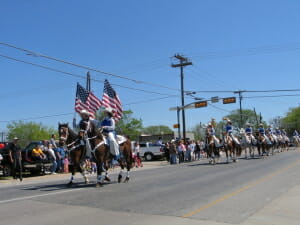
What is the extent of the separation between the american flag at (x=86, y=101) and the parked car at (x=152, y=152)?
586 inches

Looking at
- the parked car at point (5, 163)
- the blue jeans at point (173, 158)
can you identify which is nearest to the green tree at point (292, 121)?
the blue jeans at point (173, 158)

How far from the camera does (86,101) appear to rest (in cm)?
2083

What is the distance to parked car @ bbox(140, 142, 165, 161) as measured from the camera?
34.5 metres

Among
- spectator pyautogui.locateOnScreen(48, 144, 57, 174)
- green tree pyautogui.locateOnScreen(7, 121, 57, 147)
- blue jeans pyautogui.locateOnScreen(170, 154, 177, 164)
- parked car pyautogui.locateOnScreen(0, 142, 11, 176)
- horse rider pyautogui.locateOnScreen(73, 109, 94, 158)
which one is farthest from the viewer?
green tree pyautogui.locateOnScreen(7, 121, 57, 147)

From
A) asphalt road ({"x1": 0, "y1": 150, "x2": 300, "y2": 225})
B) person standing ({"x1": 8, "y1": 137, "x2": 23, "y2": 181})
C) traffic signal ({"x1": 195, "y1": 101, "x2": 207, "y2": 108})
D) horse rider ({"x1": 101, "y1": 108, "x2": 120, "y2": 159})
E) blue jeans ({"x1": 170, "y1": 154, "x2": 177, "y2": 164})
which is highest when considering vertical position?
traffic signal ({"x1": 195, "y1": 101, "x2": 207, "y2": 108})

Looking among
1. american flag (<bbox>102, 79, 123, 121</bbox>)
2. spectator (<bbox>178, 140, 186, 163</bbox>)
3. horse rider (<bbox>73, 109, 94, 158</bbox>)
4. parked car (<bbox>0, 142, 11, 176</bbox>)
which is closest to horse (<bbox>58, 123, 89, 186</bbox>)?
horse rider (<bbox>73, 109, 94, 158</bbox>)

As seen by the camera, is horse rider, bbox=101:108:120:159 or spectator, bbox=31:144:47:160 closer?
horse rider, bbox=101:108:120:159

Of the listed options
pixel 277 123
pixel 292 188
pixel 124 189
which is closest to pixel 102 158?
pixel 124 189

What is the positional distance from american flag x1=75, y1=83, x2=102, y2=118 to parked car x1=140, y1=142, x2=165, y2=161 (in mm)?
14885

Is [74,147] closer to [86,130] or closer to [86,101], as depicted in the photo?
[86,130]

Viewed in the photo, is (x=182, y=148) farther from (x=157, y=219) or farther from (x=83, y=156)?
(x=157, y=219)

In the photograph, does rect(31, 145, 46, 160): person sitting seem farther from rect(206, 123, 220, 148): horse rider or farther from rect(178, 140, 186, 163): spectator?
rect(178, 140, 186, 163): spectator

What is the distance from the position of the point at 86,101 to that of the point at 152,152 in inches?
605

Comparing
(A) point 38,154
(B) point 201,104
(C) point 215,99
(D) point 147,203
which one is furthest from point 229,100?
(D) point 147,203
